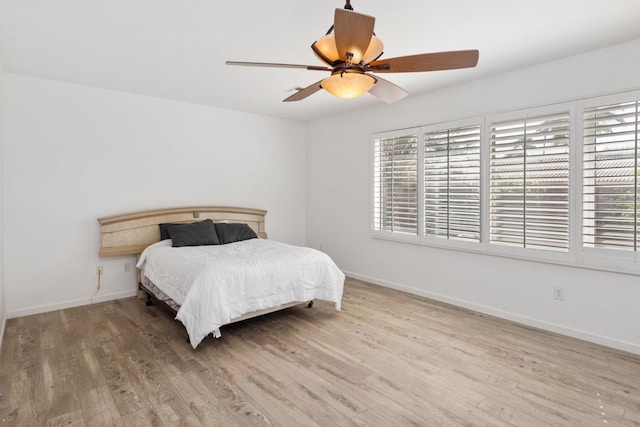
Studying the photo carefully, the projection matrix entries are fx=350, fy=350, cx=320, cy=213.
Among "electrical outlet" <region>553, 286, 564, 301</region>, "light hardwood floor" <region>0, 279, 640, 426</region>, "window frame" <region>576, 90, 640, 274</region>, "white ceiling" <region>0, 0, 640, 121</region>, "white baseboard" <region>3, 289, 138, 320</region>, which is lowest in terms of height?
"light hardwood floor" <region>0, 279, 640, 426</region>

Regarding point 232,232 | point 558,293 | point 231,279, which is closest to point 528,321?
point 558,293

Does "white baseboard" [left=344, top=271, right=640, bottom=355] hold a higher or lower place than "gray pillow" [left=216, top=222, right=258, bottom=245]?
lower

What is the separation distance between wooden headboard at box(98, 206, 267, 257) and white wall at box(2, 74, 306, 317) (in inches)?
6.9

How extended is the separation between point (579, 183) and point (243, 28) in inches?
125

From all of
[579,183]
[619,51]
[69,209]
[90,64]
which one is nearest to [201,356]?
[69,209]

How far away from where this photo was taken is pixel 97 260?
14.0 ft

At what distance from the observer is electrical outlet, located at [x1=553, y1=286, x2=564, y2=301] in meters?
3.33

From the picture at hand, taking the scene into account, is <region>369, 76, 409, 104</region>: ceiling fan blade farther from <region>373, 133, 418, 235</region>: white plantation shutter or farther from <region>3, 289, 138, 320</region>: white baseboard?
<region>3, 289, 138, 320</region>: white baseboard

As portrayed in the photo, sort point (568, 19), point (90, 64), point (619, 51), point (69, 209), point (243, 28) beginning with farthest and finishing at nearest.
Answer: point (69, 209)
point (90, 64)
point (619, 51)
point (243, 28)
point (568, 19)

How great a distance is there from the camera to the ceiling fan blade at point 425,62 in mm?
2035

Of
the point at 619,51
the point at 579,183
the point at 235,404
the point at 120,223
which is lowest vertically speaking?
the point at 235,404

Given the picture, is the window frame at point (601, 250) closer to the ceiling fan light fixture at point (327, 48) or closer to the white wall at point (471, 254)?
the white wall at point (471, 254)

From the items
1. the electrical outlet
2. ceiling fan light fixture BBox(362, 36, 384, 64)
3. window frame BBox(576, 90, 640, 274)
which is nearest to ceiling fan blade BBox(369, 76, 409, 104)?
ceiling fan light fixture BBox(362, 36, 384, 64)

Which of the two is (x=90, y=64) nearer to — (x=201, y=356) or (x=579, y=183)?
(x=201, y=356)
